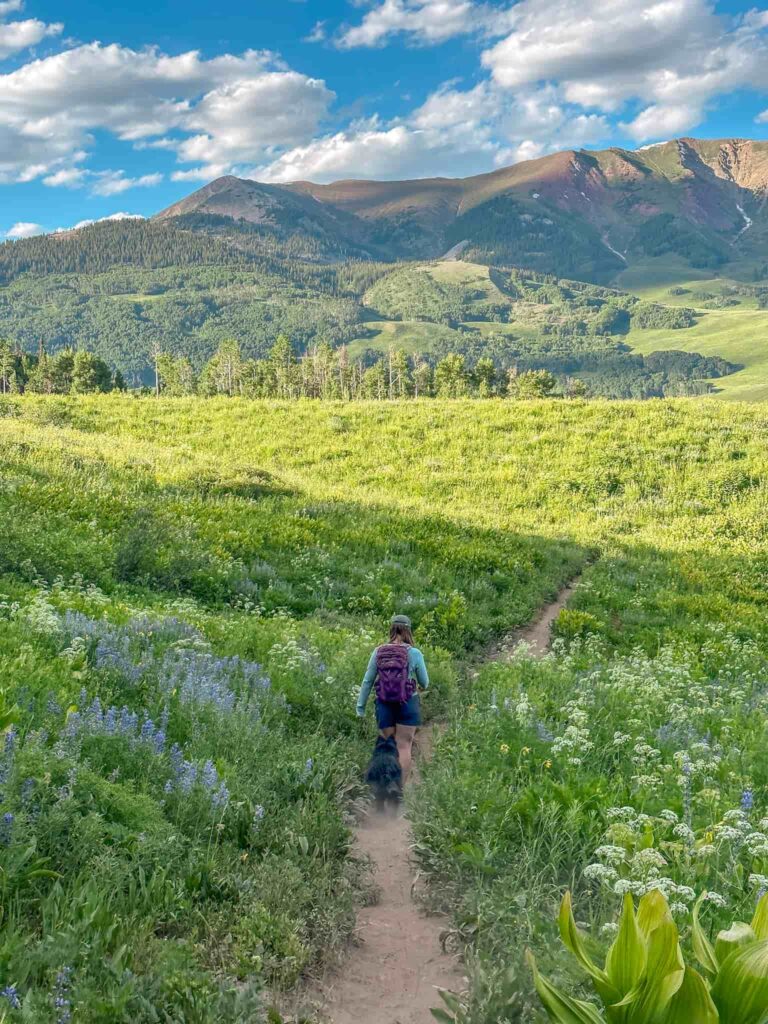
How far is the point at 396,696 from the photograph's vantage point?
314 inches

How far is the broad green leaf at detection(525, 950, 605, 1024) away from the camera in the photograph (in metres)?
3.00

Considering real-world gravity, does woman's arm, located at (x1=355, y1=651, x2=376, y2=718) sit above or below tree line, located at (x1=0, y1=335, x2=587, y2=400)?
below

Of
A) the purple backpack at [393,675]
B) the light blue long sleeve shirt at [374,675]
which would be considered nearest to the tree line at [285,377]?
the light blue long sleeve shirt at [374,675]

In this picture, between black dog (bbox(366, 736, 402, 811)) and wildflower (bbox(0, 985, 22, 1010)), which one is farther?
black dog (bbox(366, 736, 402, 811))

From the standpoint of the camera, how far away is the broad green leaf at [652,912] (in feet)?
9.83

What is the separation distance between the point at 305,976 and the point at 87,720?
2536 millimetres

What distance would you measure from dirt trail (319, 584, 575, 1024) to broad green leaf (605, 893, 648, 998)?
1902 millimetres

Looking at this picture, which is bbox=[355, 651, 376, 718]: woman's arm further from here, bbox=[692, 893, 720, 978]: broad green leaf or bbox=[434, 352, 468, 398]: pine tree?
bbox=[434, 352, 468, 398]: pine tree

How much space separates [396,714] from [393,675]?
0.44 meters

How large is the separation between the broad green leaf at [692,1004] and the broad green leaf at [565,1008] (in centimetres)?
30

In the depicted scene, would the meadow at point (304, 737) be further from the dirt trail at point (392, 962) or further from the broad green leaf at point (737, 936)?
the broad green leaf at point (737, 936)

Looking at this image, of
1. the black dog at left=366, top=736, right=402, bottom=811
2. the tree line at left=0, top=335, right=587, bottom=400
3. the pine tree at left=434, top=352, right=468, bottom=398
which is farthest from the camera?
the pine tree at left=434, top=352, right=468, bottom=398

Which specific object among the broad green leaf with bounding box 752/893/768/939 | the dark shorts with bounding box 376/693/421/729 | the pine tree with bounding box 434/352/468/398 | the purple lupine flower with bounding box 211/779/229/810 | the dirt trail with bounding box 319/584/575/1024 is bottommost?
the dirt trail with bounding box 319/584/575/1024

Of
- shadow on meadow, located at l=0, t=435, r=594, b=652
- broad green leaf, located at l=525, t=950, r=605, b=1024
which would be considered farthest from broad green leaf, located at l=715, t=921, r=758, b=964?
shadow on meadow, located at l=0, t=435, r=594, b=652
